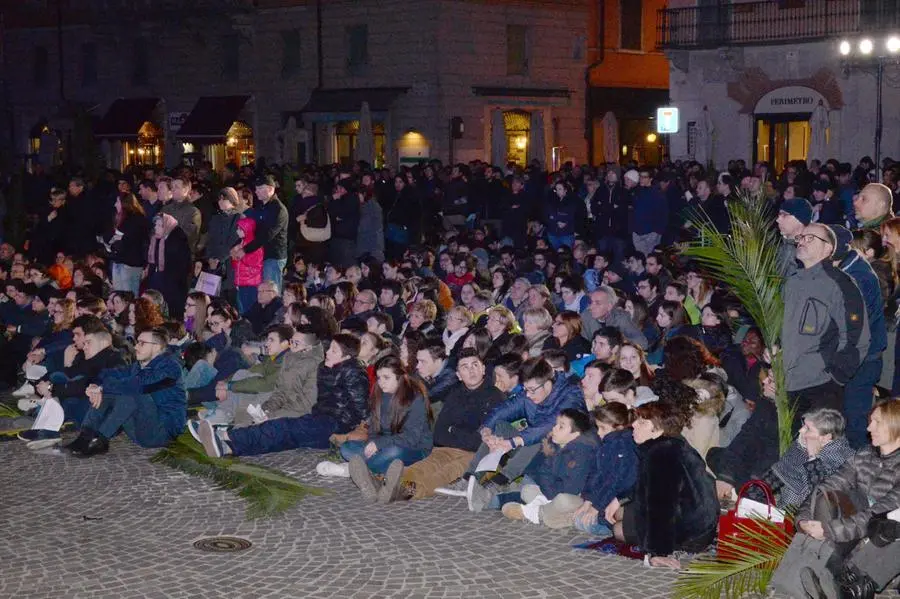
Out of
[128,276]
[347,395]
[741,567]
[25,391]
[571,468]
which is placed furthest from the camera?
[128,276]

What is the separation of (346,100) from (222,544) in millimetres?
31599

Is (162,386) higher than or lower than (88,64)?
lower

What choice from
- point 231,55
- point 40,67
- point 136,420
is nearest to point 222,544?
point 136,420

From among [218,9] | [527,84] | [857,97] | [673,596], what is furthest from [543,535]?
[218,9]

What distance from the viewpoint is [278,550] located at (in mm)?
9258

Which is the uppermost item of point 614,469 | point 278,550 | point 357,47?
point 357,47

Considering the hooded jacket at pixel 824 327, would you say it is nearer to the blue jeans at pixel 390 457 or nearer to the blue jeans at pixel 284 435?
the blue jeans at pixel 390 457

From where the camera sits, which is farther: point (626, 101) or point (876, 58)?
point (626, 101)

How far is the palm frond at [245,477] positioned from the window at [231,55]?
33235 millimetres

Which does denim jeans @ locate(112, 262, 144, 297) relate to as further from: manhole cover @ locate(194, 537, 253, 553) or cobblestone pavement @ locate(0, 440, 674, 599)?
manhole cover @ locate(194, 537, 253, 553)

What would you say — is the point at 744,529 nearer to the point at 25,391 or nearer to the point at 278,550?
the point at 278,550

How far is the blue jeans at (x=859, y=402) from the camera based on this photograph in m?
9.74

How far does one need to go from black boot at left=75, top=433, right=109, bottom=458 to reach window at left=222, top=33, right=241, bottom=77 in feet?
109

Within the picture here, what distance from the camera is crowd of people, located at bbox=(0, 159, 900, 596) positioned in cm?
917
